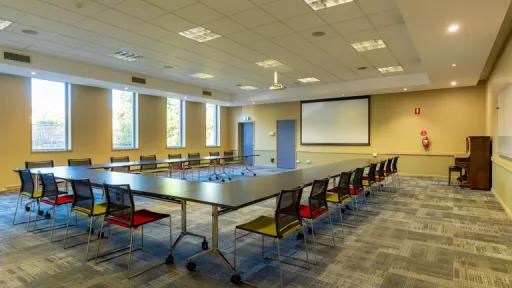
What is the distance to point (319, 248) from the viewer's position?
11.4ft

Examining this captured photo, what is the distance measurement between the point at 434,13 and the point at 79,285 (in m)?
4.93

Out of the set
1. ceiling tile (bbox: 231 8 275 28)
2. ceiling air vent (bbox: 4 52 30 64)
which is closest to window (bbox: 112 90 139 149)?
ceiling air vent (bbox: 4 52 30 64)

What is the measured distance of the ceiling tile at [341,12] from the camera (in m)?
4.25

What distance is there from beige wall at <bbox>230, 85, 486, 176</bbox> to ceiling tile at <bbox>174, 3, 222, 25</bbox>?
7.61 meters

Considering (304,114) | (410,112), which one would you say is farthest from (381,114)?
(304,114)

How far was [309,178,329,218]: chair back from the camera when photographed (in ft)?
10.4

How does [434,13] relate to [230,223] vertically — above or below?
above

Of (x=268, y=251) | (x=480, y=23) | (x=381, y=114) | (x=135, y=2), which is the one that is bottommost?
(x=268, y=251)

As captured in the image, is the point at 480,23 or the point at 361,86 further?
the point at 361,86

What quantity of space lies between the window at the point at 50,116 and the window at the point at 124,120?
4.76 ft

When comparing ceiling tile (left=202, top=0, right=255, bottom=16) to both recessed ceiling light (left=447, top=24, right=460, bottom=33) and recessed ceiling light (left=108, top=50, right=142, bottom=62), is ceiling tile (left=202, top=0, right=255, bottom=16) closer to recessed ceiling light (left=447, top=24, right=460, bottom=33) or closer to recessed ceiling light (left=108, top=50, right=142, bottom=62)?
recessed ceiling light (left=447, top=24, right=460, bottom=33)

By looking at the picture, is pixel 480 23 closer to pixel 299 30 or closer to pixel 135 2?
pixel 299 30

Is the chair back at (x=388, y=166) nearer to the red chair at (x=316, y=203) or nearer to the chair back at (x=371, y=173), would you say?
the chair back at (x=371, y=173)

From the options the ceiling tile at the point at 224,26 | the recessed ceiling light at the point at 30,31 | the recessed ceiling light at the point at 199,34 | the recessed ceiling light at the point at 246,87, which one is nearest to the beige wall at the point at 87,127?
the recessed ceiling light at the point at 246,87
